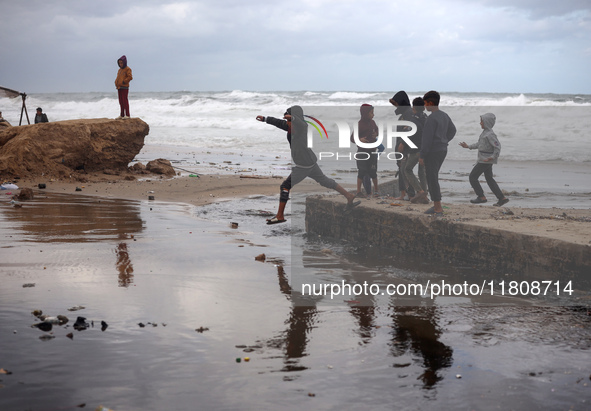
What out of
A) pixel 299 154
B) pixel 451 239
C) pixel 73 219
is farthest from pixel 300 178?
pixel 73 219

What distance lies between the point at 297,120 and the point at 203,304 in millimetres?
4125

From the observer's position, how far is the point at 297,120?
28.2ft

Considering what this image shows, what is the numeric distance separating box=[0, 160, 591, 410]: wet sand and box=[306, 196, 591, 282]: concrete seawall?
32cm

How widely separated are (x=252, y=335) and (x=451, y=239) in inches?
143

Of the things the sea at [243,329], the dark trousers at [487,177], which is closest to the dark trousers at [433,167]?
the sea at [243,329]

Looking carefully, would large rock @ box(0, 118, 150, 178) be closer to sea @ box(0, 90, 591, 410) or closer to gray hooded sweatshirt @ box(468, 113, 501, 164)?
sea @ box(0, 90, 591, 410)

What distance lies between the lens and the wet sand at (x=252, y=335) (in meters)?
3.50

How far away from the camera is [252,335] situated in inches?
176

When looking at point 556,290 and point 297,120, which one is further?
point 297,120

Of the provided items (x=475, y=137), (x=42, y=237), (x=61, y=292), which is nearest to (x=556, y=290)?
(x=61, y=292)

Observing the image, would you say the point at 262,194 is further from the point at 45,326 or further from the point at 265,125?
the point at 265,125

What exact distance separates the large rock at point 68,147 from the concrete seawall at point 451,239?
7.38m

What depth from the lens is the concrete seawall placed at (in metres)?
6.02

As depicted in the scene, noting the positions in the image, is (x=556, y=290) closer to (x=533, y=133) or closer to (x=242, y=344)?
(x=242, y=344)
